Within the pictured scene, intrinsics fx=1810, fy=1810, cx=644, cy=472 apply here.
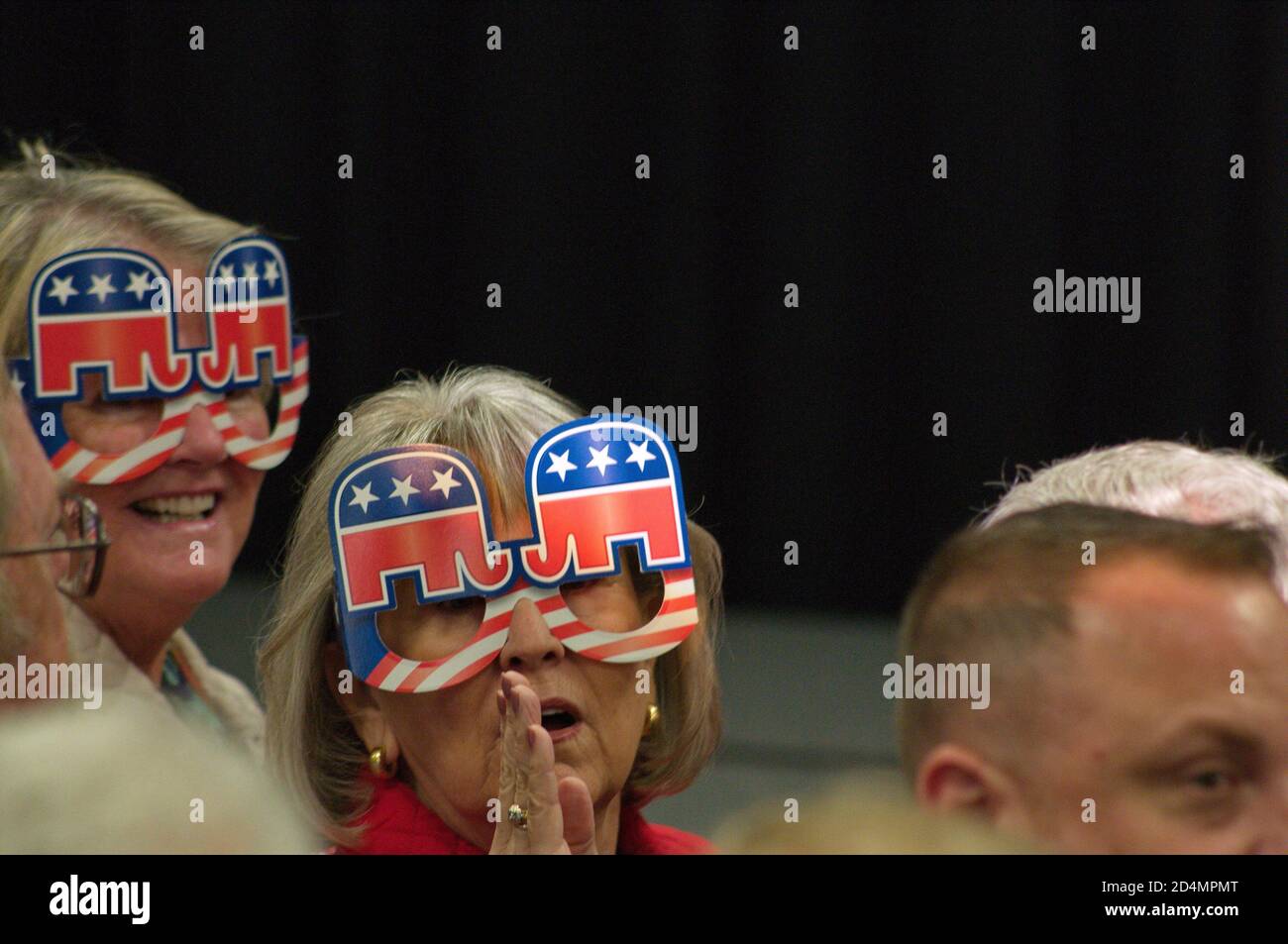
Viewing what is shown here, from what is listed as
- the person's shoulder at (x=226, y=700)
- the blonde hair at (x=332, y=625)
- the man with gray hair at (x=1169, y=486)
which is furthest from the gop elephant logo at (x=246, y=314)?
the man with gray hair at (x=1169, y=486)

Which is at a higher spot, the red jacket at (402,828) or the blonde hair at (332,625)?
the blonde hair at (332,625)

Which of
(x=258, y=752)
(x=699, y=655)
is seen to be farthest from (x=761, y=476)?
(x=699, y=655)

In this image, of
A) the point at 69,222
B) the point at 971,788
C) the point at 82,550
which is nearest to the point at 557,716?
the point at 82,550

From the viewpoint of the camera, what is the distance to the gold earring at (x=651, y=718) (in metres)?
1.86

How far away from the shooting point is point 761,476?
4238 millimetres

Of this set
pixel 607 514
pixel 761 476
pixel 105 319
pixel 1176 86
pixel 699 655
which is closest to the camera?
pixel 607 514

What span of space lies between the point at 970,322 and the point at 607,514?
2432 mm

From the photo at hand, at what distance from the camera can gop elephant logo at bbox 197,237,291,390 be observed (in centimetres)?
244

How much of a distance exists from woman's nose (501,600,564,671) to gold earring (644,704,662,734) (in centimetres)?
14

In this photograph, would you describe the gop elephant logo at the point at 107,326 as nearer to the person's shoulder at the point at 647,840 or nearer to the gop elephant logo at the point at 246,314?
the gop elephant logo at the point at 246,314

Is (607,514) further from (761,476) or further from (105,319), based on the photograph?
(761,476)

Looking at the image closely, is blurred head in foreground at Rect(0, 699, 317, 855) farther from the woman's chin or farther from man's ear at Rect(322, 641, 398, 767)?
the woman's chin

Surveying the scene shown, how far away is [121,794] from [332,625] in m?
1.01

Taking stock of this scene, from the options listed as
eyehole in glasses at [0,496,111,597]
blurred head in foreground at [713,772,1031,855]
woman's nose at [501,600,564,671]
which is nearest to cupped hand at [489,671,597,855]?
woman's nose at [501,600,564,671]
